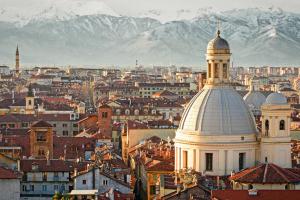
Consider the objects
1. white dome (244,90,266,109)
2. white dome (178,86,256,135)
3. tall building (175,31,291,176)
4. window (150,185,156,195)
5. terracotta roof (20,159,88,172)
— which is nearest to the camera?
tall building (175,31,291,176)

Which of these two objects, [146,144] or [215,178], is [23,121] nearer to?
[146,144]

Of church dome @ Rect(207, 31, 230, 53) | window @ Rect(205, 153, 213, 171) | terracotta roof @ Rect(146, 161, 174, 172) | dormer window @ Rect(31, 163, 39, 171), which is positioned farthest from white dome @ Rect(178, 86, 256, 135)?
dormer window @ Rect(31, 163, 39, 171)

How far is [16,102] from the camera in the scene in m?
125

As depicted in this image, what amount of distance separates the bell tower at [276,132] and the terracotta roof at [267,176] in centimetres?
437

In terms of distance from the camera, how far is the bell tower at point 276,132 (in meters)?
51.5

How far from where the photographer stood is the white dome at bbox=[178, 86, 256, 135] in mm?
51275

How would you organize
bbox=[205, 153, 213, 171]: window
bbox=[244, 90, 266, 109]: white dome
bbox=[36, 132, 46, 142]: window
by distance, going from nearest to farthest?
bbox=[205, 153, 213, 171]: window → bbox=[36, 132, 46, 142]: window → bbox=[244, 90, 266, 109]: white dome

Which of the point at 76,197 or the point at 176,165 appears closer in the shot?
the point at 76,197

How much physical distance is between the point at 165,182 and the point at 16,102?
79660 mm

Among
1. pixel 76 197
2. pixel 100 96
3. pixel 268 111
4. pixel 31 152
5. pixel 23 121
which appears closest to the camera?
pixel 76 197

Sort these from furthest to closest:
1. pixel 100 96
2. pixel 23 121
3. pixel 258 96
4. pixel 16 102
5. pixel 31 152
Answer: pixel 100 96 → pixel 16 102 → pixel 23 121 → pixel 258 96 → pixel 31 152

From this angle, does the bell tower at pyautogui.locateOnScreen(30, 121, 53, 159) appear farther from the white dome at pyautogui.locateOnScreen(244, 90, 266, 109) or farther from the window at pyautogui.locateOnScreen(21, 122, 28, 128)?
the window at pyautogui.locateOnScreen(21, 122, 28, 128)

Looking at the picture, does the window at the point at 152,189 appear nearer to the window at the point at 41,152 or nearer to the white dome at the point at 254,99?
the window at the point at 41,152

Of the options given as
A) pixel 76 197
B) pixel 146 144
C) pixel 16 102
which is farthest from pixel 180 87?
pixel 76 197
